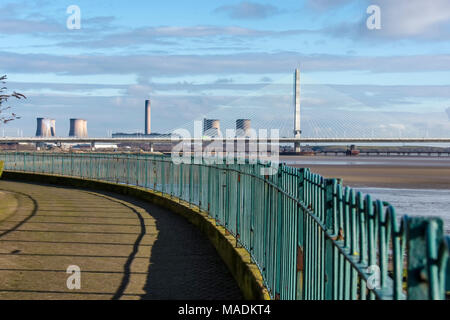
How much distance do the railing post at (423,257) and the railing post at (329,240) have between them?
1665 millimetres

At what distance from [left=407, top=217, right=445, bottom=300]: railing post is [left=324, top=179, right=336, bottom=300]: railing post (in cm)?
166

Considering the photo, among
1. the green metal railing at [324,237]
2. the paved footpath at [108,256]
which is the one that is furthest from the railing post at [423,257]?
the paved footpath at [108,256]

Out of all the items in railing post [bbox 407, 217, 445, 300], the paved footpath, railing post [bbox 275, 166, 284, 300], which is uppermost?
railing post [bbox 407, 217, 445, 300]

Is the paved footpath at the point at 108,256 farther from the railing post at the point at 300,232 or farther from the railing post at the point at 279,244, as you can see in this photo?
the railing post at the point at 300,232

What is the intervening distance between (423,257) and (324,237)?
2.18 meters

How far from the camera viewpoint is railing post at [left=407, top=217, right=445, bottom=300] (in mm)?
2121

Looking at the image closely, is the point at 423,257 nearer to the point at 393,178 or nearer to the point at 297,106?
the point at 393,178

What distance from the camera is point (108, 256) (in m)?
10.2

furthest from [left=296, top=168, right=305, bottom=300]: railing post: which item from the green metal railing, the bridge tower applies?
the bridge tower

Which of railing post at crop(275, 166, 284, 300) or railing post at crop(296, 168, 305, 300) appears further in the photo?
railing post at crop(275, 166, 284, 300)

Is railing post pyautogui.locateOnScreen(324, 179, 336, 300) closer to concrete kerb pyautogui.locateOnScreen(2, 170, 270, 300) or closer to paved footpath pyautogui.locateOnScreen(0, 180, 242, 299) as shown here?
concrete kerb pyautogui.locateOnScreen(2, 170, 270, 300)

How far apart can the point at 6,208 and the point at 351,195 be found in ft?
50.4
